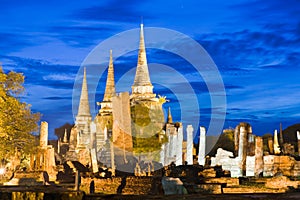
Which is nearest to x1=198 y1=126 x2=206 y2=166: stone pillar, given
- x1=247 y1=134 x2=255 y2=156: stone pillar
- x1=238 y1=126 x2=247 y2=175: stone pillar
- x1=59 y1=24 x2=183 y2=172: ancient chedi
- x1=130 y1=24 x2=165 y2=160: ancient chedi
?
x1=59 y1=24 x2=183 y2=172: ancient chedi

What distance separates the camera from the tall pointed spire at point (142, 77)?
70.2 m

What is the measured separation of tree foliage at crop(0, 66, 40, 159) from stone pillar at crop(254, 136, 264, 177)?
1369cm

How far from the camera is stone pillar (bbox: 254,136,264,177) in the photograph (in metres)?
30.0

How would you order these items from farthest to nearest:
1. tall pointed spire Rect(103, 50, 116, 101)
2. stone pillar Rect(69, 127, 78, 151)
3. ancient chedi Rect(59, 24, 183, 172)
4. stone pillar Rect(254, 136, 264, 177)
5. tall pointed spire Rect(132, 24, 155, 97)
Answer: tall pointed spire Rect(103, 50, 116, 101) → tall pointed spire Rect(132, 24, 155, 97) → stone pillar Rect(69, 127, 78, 151) → ancient chedi Rect(59, 24, 183, 172) → stone pillar Rect(254, 136, 264, 177)

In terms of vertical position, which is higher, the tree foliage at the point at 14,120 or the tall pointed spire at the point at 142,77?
the tall pointed spire at the point at 142,77

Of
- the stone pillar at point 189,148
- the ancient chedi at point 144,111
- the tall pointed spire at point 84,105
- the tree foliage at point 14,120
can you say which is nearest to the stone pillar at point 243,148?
the stone pillar at point 189,148

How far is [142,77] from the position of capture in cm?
7125

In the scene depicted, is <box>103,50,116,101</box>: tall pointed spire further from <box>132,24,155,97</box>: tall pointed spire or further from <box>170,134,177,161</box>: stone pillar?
<box>170,134,177,161</box>: stone pillar

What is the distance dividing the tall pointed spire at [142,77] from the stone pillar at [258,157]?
39418 millimetres

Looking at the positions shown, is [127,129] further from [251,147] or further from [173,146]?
[251,147]

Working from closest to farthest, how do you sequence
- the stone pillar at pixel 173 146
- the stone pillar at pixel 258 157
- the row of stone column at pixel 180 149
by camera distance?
1. the stone pillar at pixel 258 157
2. the row of stone column at pixel 180 149
3. the stone pillar at pixel 173 146

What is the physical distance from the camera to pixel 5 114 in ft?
108

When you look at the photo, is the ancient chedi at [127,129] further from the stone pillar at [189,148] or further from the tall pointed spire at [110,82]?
the stone pillar at [189,148]

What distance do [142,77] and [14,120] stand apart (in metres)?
38.5
